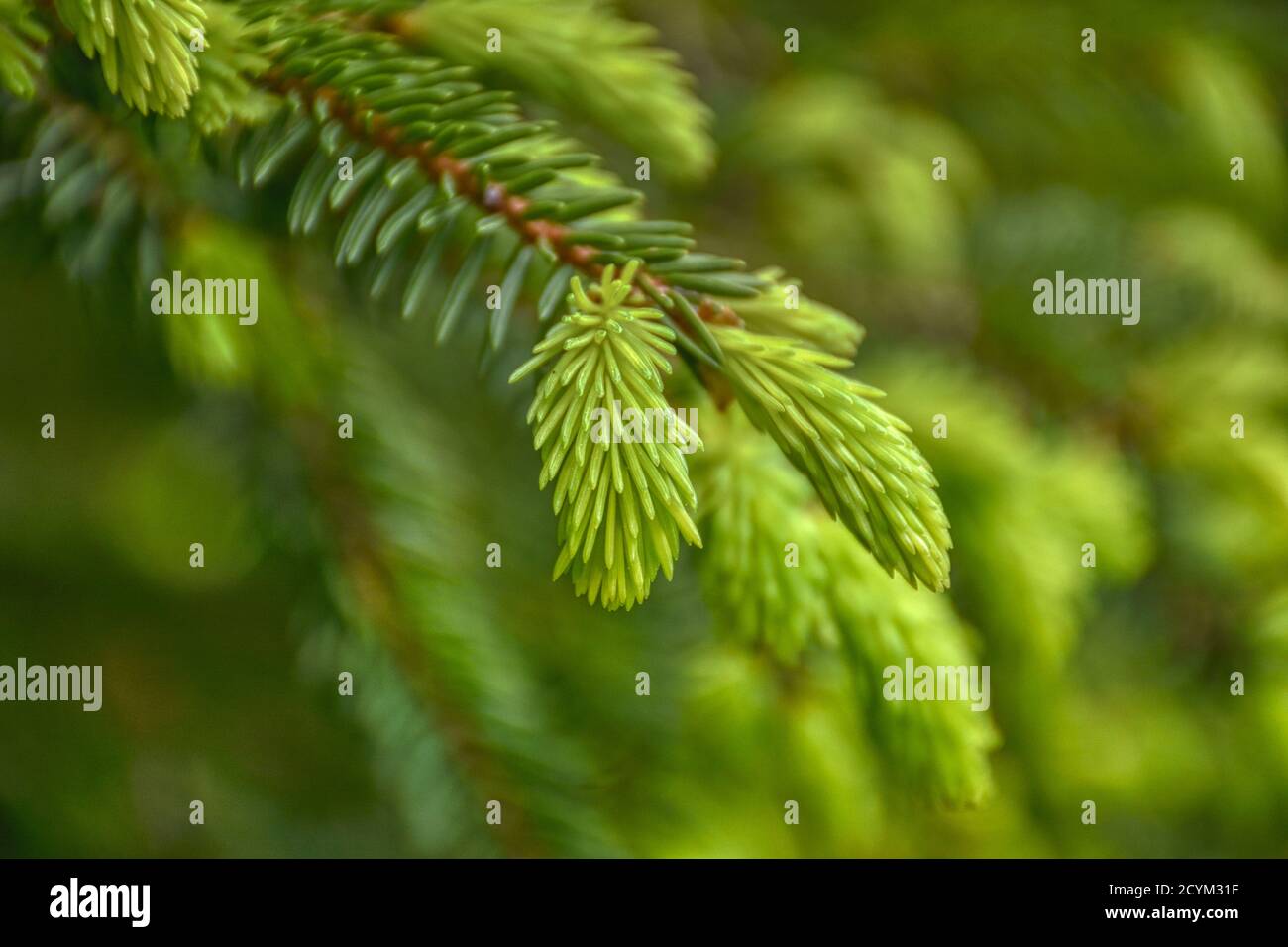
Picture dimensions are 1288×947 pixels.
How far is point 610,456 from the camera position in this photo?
485 millimetres

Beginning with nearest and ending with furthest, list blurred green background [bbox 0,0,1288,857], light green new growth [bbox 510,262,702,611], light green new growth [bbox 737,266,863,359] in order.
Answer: light green new growth [bbox 510,262,702,611], light green new growth [bbox 737,266,863,359], blurred green background [bbox 0,0,1288,857]

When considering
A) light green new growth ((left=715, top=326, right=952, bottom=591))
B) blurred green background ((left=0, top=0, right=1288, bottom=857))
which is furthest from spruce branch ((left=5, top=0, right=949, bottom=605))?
blurred green background ((left=0, top=0, right=1288, bottom=857))

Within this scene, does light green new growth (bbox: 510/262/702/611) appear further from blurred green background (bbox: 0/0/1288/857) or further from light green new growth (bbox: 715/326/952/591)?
blurred green background (bbox: 0/0/1288/857)

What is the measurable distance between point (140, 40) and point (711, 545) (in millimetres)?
400

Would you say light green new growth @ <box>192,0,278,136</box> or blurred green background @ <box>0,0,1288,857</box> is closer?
light green new growth @ <box>192,0,278,136</box>

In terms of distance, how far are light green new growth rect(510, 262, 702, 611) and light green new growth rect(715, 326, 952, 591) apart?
50 millimetres

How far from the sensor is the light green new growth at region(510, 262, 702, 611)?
1.58ft

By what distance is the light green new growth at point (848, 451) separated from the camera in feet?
1.66

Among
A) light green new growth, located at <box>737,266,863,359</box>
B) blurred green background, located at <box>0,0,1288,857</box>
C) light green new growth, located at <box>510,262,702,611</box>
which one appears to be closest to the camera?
light green new growth, located at <box>510,262,702,611</box>

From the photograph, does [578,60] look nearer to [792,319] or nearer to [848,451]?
[792,319]

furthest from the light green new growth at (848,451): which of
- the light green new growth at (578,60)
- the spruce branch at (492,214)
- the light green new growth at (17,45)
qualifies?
the light green new growth at (17,45)

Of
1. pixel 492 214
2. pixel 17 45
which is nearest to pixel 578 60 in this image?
pixel 492 214

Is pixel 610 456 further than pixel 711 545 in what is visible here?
No
